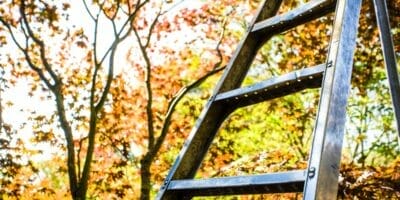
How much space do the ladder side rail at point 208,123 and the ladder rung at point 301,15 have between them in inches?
6.0

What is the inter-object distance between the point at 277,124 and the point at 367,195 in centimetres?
889

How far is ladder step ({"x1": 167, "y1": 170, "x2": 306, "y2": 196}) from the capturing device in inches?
53.2

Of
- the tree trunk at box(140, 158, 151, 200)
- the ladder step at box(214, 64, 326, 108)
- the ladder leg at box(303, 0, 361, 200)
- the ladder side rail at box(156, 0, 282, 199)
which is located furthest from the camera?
the tree trunk at box(140, 158, 151, 200)

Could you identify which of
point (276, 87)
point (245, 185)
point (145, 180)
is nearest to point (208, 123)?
point (276, 87)

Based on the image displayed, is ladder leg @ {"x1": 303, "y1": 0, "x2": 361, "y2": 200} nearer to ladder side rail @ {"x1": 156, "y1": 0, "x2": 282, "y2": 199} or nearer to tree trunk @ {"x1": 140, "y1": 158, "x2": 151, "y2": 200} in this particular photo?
ladder side rail @ {"x1": 156, "y1": 0, "x2": 282, "y2": 199}

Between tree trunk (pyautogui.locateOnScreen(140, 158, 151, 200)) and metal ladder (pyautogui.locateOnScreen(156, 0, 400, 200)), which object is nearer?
metal ladder (pyautogui.locateOnScreen(156, 0, 400, 200))

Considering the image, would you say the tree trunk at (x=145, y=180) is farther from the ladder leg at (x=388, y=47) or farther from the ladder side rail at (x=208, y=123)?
the ladder leg at (x=388, y=47)

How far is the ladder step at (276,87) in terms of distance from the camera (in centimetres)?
163

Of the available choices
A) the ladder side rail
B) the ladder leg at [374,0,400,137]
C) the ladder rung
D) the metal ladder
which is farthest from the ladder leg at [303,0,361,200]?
the ladder side rail

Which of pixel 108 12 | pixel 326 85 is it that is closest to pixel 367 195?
pixel 326 85

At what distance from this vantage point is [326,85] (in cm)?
149

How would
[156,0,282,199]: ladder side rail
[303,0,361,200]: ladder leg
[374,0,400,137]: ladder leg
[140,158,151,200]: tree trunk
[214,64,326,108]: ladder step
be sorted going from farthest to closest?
[140,158,151,200]: tree trunk → [374,0,400,137]: ladder leg → [156,0,282,199]: ladder side rail → [214,64,326,108]: ladder step → [303,0,361,200]: ladder leg

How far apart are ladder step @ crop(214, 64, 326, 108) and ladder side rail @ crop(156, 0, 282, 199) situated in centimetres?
7

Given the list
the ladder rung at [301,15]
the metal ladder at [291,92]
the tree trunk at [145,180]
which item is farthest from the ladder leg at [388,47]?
the tree trunk at [145,180]
